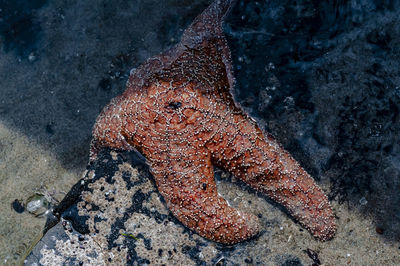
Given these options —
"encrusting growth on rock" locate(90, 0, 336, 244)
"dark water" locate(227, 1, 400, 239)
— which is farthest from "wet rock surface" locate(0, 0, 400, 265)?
"encrusting growth on rock" locate(90, 0, 336, 244)

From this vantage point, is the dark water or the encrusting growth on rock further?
the dark water

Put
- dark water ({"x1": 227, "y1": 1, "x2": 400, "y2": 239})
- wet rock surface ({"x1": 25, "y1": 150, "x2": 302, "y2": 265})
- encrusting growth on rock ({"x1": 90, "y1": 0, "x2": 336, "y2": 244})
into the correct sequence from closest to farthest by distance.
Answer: encrusting growth on rock ({"x1": 90, "y1": 0, "x2": 336, "y2": 244}) < dark water ({"x1": 227, "y1": 1, "x2": 400, "y2": 239}) < wet rock surface ({"x1": 25, "y1": 150, "x2": 302, "y2": 265})

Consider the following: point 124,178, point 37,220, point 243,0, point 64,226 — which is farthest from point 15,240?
point 243,0

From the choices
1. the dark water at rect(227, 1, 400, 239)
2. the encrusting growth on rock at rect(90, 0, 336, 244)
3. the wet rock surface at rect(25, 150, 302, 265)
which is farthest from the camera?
the wet rock surface at rect(25, 150, 302, 265)

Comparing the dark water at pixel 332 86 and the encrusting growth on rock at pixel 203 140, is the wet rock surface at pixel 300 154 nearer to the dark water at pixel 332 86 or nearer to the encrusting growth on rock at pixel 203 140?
the dark water at pixel 332 86

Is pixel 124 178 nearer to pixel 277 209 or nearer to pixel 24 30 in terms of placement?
pixel 277 209

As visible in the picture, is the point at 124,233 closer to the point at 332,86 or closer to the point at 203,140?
the point at 203,140

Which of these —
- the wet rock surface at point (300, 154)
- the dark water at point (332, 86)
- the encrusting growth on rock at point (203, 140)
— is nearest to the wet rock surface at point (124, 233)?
the wet rock surface at point (300, 154)

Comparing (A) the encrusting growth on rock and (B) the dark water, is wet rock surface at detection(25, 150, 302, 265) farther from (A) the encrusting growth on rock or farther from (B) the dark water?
(B) the dark water

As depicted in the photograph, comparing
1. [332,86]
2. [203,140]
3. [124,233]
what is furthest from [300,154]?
[124,233]
